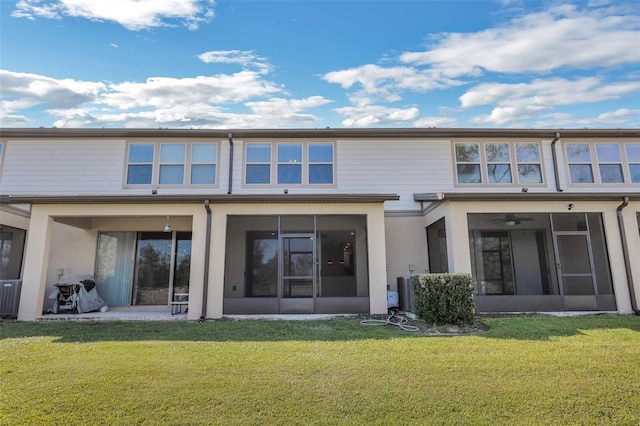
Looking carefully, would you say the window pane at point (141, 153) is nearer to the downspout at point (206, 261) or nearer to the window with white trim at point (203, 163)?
the window with white trim at point (203, 163)

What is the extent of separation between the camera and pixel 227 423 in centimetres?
332

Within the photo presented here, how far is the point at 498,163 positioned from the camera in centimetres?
1188

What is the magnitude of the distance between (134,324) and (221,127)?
258 inches

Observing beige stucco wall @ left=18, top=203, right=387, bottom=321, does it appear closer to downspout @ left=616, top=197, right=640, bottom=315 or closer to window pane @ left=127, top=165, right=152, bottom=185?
window pane @ left=127, top=165, right=152, bottom=185

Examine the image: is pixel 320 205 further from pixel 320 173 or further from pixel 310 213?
pixel 320 173

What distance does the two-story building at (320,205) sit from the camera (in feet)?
32.0

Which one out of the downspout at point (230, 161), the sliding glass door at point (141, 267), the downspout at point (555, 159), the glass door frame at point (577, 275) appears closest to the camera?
the glass door frame at point (577, 275)

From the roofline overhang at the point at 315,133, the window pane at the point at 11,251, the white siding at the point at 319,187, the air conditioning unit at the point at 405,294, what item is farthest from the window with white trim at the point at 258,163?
the window pane at the point at 11,251

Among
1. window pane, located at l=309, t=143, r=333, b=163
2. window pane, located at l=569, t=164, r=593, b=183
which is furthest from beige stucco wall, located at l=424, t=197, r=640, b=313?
window pane, located at l=309, t=143, r=333, b=163

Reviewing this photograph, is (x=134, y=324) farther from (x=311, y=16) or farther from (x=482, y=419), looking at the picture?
(x=311, y=16)

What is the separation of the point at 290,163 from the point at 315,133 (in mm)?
1294

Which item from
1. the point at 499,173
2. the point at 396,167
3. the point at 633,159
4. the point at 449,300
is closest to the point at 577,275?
the point at 499,173

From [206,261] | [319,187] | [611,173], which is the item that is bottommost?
[206,261]

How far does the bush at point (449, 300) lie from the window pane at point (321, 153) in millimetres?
5756
